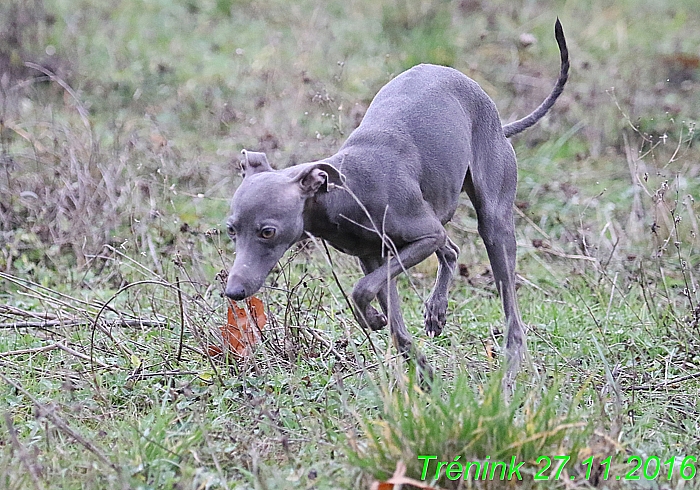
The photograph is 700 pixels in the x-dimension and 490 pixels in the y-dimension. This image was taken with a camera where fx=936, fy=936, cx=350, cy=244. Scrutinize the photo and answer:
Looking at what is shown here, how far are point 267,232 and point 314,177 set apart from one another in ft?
0.99

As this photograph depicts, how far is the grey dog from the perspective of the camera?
356cm

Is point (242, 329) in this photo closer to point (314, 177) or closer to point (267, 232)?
point (267, 232)

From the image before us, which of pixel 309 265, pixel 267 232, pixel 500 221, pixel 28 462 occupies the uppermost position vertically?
pixel 267 232

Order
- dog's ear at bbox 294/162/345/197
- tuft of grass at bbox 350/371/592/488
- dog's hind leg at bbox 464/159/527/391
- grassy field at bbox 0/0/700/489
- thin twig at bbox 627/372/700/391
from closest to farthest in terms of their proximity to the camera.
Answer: tuft of grass at bbox 350/371/592/488
grassy field at bbox 0/0/700/489
dog's ear at bbox 294/162/345/197
thin twig at bbox 627/372/700/391
dog's hind leg at bbox 464/159/527/391

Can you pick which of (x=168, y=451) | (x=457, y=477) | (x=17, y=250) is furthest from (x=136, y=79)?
(x=457, y=477)

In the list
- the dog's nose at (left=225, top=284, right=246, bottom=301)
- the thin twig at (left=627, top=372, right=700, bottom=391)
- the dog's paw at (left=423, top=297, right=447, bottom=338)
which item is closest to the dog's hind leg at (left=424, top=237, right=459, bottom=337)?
the dog's paw at (left=423, top=297, right=447, bottom=338)

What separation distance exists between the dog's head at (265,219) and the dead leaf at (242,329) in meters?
0.58

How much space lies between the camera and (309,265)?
5.82m

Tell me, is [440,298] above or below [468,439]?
below

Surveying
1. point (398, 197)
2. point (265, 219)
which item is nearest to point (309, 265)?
point (398, 197)

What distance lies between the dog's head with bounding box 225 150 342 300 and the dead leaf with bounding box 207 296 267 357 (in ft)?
1.91

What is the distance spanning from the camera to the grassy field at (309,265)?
3154 millimetres

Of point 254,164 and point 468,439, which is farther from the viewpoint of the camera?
point 254,164

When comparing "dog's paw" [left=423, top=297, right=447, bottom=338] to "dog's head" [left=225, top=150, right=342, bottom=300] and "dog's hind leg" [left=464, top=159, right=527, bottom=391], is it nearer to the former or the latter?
"dog's hind leg" [left=464, top=159, right=527, bottom=391]
